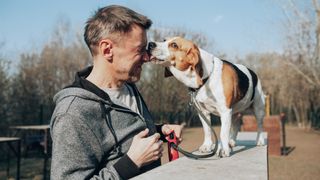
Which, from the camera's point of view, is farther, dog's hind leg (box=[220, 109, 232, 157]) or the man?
dog's hind leg (box=[220, 109, 232, 157])

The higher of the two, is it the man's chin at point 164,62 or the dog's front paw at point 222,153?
the man's chin at point 164,62

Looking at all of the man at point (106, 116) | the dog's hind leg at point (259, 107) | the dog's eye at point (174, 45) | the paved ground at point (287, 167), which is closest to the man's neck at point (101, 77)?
the man at point (106, 116)

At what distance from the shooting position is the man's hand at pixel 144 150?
5.67 feet

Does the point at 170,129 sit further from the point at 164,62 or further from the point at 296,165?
the point at 296,165

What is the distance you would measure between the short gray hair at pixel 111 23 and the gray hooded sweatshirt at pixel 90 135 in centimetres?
22

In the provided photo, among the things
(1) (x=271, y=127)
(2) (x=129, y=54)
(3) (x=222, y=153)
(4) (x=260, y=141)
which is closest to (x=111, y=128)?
(2) (x=129, y=54)

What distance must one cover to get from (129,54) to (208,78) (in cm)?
107

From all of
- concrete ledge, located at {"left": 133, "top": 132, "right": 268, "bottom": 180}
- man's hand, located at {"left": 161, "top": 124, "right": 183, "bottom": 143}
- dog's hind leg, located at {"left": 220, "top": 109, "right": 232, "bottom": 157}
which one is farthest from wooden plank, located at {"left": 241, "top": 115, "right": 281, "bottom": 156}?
concrete ledge, located at {"left": 133, "top": 132, "right": 268, "bottom": 180}

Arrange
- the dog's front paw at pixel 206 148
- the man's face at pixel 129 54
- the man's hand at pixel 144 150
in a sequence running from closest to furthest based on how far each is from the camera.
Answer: the man's hand at pixel 144 150, the man's face at pixel 129 54, the dog's front paw at pixel 206 148

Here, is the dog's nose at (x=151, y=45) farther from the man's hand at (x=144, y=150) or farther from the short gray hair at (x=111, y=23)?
the man's hand at (x=144, y=150)

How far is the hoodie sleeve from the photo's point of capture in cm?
159

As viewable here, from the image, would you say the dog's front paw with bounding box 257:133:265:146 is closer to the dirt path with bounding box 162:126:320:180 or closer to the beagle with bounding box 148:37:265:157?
the beagle with bounding box 148:37:265:157

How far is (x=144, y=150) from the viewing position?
1743 mm

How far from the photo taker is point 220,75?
9.30ft
